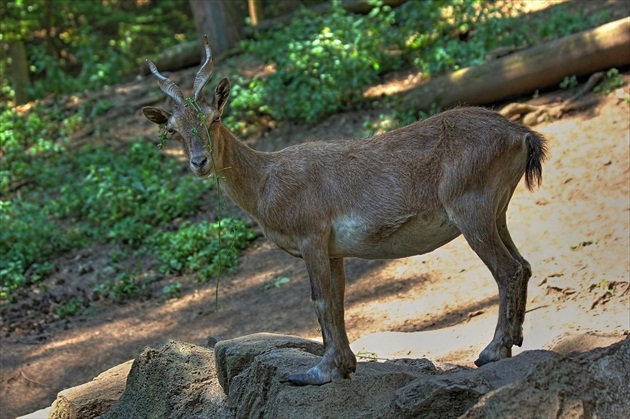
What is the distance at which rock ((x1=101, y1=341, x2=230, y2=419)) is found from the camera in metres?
7.45

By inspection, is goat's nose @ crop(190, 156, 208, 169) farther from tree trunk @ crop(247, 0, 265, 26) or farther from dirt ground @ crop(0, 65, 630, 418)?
tree trunk @ crop(247, 0, 265, 26)

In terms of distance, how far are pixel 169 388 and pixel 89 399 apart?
104 centimetres

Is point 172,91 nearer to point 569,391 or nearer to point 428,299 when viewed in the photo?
point 569,391

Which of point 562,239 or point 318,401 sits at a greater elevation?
point 318,401

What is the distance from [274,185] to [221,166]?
0.50 meters

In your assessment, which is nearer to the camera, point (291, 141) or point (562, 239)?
point (562, 239)

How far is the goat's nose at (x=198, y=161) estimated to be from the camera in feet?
23.6

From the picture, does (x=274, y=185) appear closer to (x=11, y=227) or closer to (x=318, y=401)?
(x=318, y=401)

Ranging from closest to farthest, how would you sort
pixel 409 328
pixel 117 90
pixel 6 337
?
pixel 409 328
pixel 6 337
pixel 117 90

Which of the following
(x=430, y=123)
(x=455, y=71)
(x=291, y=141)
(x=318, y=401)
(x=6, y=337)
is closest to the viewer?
(x=318, y=401)

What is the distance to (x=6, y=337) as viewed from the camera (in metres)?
13.1

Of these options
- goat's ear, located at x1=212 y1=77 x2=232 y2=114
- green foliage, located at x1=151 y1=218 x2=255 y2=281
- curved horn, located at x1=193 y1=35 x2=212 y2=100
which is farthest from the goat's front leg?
green foliage, located at x1=151 y1=218 x2=255 y2=281

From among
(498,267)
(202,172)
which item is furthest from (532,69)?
(202,172)

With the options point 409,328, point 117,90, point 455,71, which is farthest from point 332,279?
point 117,90
